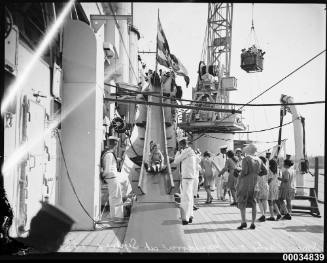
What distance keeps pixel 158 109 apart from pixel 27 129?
7174 mm

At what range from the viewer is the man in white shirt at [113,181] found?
270 inches

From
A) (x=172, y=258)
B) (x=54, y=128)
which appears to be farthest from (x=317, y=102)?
(x=54, y=128)

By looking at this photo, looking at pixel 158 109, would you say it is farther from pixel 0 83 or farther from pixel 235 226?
pixel 0 83

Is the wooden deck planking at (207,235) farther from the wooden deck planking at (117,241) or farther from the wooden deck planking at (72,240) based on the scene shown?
the wooden deck planking at (72,240)

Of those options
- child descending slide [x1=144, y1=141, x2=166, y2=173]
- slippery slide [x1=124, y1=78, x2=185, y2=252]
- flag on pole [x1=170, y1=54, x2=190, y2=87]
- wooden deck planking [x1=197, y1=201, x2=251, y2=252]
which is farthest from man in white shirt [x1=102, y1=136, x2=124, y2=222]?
flag on pole [x1=170, y1=54, x2=190, y2=87]

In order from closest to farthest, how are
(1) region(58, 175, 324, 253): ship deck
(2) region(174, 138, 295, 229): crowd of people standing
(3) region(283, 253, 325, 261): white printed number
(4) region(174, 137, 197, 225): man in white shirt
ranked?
(3) region(283, 253, 325, 261): white printed number < (1) region(58, 175, 324, 253): ship deck < (2) region(174, 138, 295, 229): crowd of people standing < (4) region(174, 137, 197, 225): man in white shirt

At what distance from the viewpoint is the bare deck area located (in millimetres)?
5125

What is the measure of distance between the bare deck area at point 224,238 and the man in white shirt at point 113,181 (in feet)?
1.46

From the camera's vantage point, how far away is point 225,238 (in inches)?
234

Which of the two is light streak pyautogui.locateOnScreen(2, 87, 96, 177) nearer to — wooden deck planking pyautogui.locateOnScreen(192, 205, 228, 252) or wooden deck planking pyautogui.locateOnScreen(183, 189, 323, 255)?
wooden deck planking pyautogui.locateOnScreen(192, 205, 228, 252)

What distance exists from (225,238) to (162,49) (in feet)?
20.9

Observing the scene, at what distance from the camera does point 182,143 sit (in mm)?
→ 7785

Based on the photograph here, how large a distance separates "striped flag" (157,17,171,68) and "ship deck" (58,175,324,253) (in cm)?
490

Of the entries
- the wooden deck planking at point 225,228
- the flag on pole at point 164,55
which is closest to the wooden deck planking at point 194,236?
the wooden deck planking at point 225,228
